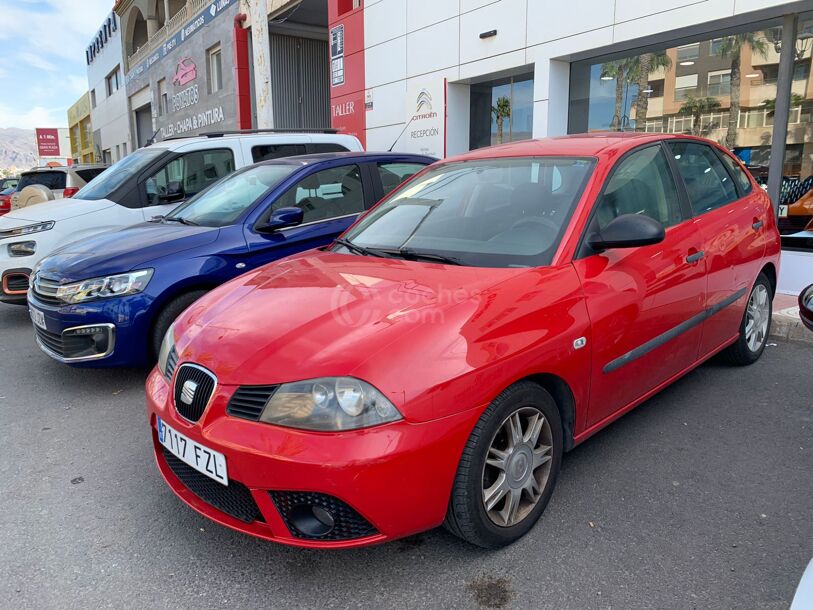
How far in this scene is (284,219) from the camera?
4477 millimetres

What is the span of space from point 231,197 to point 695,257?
3.55m

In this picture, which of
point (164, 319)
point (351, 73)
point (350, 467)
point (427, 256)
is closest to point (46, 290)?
point (164, 319)

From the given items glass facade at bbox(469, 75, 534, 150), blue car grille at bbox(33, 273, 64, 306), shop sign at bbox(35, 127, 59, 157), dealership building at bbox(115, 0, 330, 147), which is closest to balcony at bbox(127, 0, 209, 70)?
dealership building at bbox(115, 0, 330, 147)

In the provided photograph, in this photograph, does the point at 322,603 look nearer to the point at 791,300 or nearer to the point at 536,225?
the point at 536,225

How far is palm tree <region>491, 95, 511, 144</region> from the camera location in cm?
1084

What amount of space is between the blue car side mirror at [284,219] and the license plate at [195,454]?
218cm

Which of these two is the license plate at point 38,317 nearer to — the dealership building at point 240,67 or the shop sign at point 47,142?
the dealership building at point 240,67

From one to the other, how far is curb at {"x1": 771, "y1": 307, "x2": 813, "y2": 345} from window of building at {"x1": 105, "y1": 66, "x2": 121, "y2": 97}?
43274 mm

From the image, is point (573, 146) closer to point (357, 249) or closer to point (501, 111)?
point (357, 249)

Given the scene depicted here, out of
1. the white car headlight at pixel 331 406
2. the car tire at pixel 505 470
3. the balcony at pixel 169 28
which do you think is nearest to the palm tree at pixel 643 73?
the car tire at pixel 505 470

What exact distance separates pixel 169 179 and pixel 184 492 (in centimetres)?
501

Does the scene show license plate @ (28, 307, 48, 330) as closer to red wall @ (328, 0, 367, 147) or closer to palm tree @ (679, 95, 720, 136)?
palm tree @ (679, 95, 720, 136)

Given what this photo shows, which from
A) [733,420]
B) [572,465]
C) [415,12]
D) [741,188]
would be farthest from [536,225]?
[415,12]

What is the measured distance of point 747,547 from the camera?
2.46 meters
